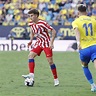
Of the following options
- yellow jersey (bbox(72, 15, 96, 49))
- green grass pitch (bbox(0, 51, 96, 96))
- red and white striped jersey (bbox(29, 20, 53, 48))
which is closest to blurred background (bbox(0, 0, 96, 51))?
green grass pitch (bbox(0, 51, 96, 96))

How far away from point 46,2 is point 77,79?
18843 millimetres

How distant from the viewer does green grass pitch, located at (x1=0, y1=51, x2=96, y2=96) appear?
11295mm

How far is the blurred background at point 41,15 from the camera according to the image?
1147 inches

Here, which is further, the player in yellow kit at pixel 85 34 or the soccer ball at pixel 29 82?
the soccer ball at pixel 29 82

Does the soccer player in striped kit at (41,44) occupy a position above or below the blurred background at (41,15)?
above

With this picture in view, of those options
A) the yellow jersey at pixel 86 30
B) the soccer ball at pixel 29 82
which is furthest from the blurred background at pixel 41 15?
the yellow jersey at pixel 86 30

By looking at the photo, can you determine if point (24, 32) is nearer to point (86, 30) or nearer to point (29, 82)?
point (29, 82)

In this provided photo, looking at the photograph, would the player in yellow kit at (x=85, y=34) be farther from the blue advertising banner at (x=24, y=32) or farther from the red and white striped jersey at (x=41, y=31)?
the blue advertising banner at (x=24, y=32)

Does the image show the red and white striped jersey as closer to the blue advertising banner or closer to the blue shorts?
the blue shorts

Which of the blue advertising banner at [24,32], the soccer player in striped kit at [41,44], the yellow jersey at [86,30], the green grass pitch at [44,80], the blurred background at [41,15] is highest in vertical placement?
the yellow jersey at [86,30]

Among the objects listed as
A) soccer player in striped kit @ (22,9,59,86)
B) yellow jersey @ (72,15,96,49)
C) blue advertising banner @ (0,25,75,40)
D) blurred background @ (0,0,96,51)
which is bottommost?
blue advertising banner @ (0,25,75,40)

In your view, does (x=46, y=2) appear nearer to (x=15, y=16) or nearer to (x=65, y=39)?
(x=15, y=16)

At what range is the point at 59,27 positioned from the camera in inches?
1161

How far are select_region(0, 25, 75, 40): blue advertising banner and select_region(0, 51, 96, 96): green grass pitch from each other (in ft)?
24.5
